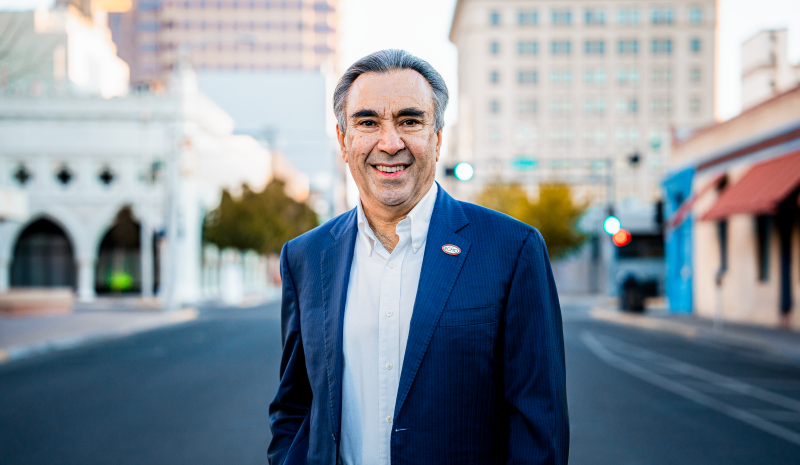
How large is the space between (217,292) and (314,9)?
69.0 m

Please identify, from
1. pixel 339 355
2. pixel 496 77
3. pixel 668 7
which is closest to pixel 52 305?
pixel 339 355

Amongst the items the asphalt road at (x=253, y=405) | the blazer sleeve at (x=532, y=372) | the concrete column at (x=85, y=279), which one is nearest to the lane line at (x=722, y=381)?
the asphalt road at (x=253, y=405)

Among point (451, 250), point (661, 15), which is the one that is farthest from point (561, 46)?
point (451, 250)

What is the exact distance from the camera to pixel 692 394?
1010 centimetres

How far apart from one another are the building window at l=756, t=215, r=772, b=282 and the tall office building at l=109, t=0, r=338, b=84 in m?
90.2

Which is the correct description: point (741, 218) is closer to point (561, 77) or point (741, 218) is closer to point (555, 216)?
point (555, 216)

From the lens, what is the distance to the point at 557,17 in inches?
3270

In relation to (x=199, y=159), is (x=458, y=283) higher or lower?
lower

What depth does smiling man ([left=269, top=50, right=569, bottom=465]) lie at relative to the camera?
84.0 inches

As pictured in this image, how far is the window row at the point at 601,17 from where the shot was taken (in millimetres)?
82875

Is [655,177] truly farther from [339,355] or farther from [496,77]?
[339,355]

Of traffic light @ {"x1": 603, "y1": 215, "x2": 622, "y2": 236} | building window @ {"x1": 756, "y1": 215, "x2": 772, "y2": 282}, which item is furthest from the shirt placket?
building window @ {"x1": 756, "y1": 215, "x2": 772, "y2": 282}

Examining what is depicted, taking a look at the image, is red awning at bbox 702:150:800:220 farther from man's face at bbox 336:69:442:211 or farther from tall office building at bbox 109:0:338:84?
tall office building at bbox 109:0:338:84

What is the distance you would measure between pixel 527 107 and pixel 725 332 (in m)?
64.6
